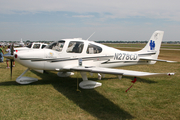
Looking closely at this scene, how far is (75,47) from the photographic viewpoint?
21.6ft

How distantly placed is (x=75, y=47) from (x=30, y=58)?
193cm

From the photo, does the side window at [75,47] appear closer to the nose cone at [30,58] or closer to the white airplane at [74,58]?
the white airplane at [74,58]

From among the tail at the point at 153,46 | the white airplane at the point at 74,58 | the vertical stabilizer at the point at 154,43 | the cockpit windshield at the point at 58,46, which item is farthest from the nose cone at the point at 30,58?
the vertical stabilizer at the point at 154,43

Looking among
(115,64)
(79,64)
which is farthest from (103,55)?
(79,64)

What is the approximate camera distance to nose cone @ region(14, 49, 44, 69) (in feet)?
19.2

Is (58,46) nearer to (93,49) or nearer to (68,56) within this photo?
(68,56)

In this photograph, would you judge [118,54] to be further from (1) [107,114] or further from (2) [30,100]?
(2) [30,100]

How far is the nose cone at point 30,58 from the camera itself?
230 inches

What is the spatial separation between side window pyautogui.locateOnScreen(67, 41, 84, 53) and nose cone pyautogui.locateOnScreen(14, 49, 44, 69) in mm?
1176

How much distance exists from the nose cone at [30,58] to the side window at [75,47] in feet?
3.86

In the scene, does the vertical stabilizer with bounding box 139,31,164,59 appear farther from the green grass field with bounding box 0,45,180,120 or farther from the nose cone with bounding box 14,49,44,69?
the nose cone with bounding box 14,49,44,69

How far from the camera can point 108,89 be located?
6.22 meters

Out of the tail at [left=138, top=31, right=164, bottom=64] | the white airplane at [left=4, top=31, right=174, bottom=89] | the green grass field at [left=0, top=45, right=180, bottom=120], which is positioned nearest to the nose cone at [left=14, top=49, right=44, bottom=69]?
the white airplane at [left=4, top=31, right=174, bottom=89]

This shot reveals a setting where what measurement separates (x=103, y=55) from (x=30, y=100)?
3.71 meters
